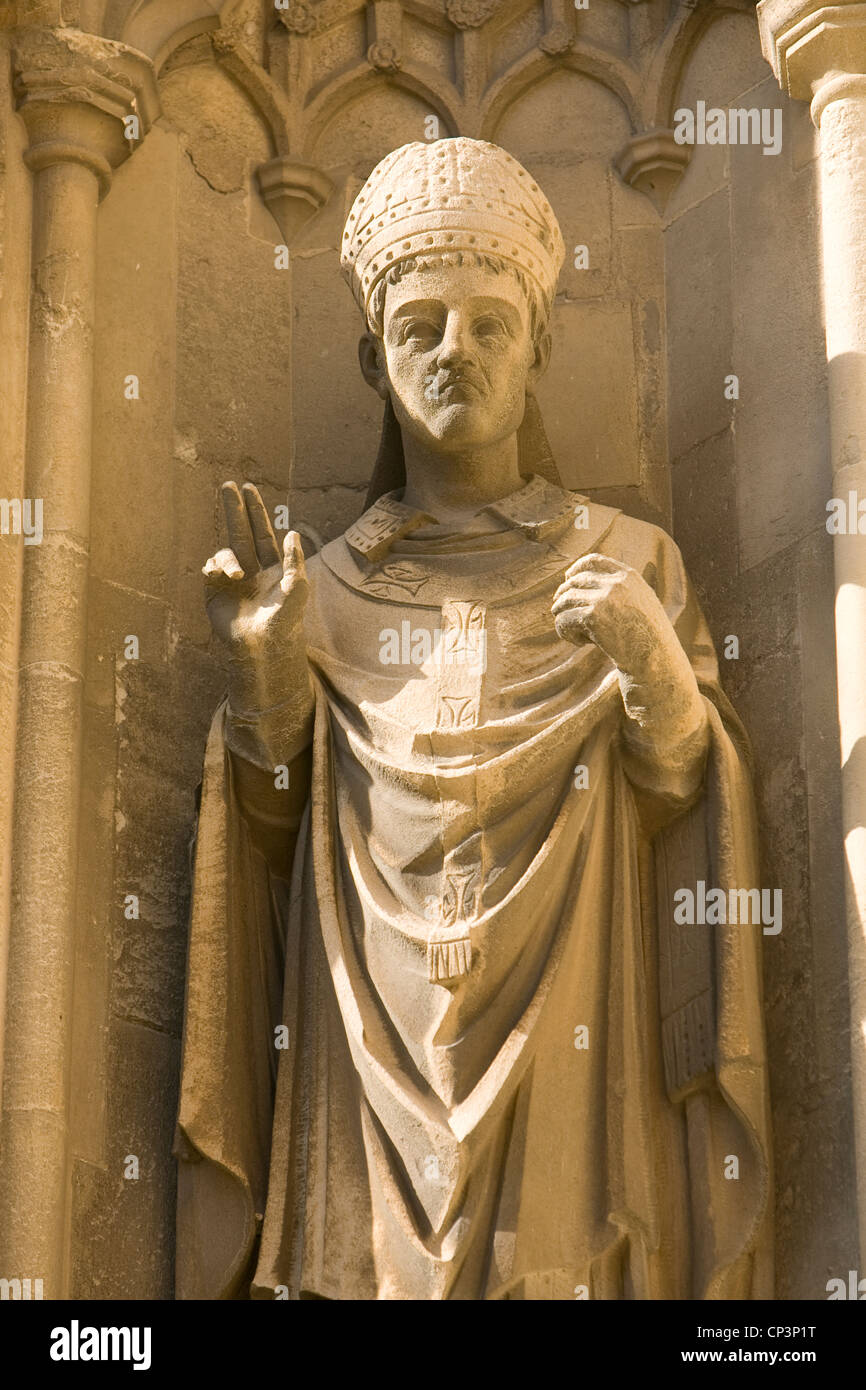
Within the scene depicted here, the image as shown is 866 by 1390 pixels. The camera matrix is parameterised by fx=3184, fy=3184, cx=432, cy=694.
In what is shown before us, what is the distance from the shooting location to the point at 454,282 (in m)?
6.29

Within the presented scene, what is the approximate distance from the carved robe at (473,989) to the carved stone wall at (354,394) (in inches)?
7.0

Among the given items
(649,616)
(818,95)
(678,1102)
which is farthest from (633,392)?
(678,1102)

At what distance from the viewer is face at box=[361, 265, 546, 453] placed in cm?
627

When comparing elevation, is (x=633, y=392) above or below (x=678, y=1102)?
above

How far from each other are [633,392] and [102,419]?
1.22 meters

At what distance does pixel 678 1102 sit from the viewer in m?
5.99

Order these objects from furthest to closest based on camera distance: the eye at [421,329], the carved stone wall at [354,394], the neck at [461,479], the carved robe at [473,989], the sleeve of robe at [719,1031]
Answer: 1. the neck at [461,479]
2. the eye at [421,329]
3. the carved stone wall at [354,394]
4. the sleeve of robe at [719,1031]
5. the carved robe at [473,989]

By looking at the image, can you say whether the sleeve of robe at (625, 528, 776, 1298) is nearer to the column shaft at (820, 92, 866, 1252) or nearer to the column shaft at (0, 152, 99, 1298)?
the column shaft at (820, 92, 866, 1252)

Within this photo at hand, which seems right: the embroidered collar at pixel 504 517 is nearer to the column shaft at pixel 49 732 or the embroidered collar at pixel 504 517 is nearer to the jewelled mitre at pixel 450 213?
the jewelled mitre at pixel 450 213

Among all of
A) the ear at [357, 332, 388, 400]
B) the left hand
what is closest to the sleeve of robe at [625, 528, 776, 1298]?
the left hand

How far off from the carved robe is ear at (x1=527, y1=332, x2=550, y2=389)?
0.43 meters

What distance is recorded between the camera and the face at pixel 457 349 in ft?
20.6

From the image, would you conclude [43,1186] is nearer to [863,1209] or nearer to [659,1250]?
[659,1250]

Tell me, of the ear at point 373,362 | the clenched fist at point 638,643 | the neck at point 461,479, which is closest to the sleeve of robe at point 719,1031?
the clenched fist at point 638,643
